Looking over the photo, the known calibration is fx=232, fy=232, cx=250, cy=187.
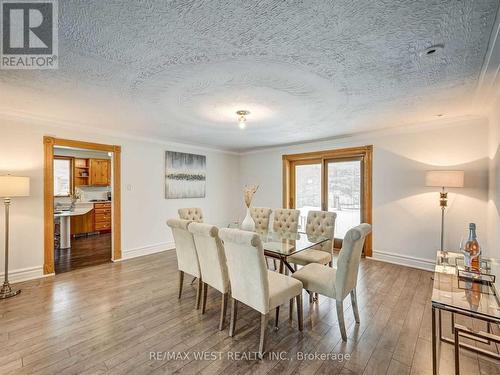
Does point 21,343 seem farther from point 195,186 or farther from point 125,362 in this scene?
point 195,186

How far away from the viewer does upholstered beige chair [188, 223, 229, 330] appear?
2.23 m

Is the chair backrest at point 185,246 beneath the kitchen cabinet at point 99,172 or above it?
beneath

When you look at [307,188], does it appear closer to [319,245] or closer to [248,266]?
[319,245]

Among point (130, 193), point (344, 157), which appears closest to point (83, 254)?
point (130, 193)

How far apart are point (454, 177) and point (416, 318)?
2.02m

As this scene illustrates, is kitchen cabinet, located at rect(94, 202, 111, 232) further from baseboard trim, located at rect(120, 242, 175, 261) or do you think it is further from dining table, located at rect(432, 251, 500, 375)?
dining table, located at rect(432, 251, 500, 375)

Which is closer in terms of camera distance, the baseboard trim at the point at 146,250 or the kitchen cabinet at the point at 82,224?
the baseboard trim at the point at 146,250

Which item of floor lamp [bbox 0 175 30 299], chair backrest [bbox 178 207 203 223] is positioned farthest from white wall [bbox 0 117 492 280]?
chair backrest [bbox 178 207 203 223]

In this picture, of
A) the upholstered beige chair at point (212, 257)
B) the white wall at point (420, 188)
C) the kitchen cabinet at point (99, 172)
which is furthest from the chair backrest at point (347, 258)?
the kitchen cabinet at point (99, 172)

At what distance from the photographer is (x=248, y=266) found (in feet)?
6.32

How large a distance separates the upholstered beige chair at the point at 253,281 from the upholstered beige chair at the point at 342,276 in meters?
0.19

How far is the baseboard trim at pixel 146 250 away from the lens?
445 cm

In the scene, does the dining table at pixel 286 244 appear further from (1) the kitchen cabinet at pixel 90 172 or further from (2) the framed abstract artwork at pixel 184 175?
(1) the kitchen cabinet at pixel 90 172

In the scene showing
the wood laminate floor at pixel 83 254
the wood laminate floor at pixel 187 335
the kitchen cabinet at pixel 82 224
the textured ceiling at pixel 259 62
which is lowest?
the wood laminate floor at pixel 83 254
